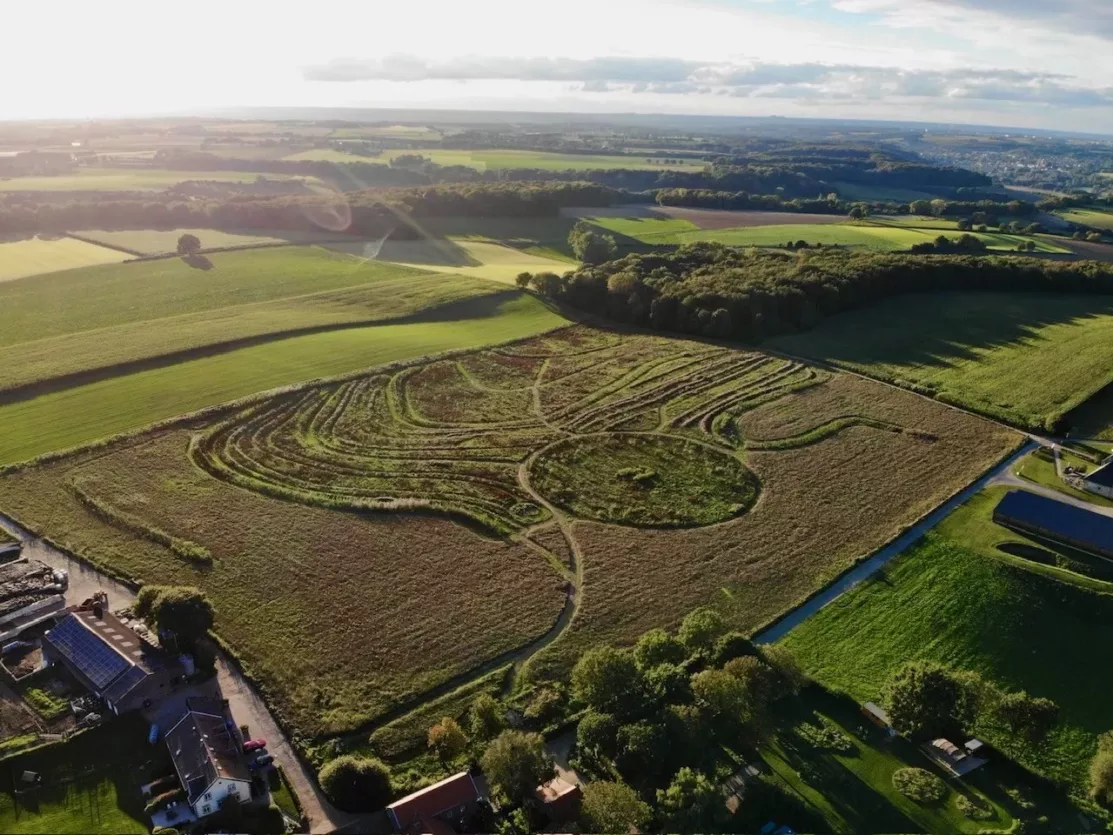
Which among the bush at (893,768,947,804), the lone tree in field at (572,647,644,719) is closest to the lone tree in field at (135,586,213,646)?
the lone tree in field at (572,647,644,719)

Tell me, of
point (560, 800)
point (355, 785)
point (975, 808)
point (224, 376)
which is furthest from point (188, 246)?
point (975, 808)

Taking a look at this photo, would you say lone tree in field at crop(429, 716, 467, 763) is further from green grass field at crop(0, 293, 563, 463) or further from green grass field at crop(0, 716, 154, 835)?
green grass field at crop(0, 293, 563, 463)

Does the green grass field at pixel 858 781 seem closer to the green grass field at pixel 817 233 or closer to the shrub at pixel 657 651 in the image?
the shrub at pixel 657 651

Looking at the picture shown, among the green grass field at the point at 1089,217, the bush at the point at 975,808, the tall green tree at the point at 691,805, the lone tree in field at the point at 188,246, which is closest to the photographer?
the tall green tree at the point at 691,805

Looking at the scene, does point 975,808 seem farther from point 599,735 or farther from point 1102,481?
point 1102,481

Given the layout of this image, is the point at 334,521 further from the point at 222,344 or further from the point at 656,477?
the point at 222,344

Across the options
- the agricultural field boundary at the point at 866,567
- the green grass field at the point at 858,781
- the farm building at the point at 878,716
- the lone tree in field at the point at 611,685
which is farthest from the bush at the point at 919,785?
the lone tree in field at the point at 611,685
